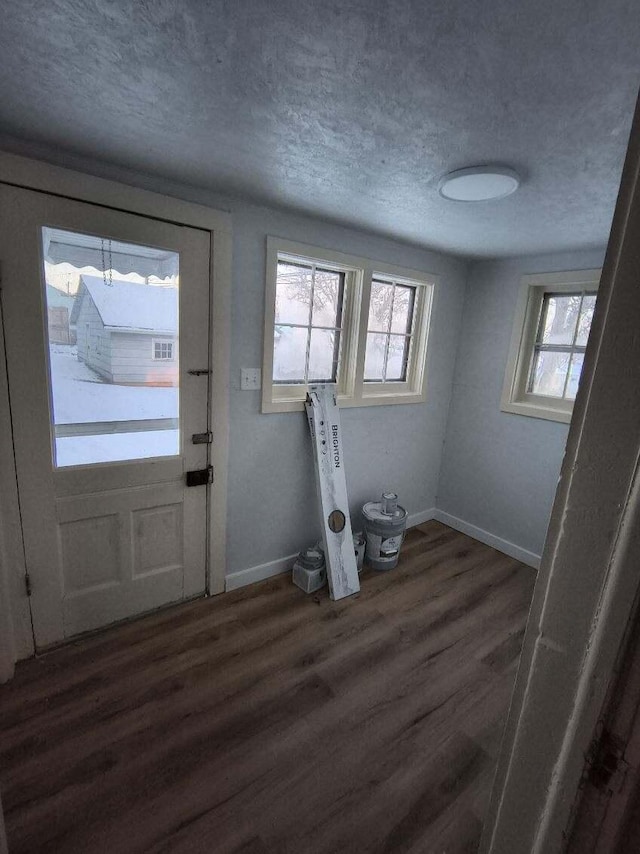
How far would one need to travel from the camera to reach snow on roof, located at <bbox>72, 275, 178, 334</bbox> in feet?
5.52

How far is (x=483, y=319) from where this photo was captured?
303 cm

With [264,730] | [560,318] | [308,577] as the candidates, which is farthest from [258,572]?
[560,318]

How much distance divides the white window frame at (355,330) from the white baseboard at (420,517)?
3.33 feet

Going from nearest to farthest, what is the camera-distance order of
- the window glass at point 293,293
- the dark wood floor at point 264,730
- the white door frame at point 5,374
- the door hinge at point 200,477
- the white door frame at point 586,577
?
the white door frame at point 586,577 → the dark wood floor at point 264,730 → the white door frame at point 5,374 → the door hinge at point 200,477 → the window glass at point 293,293

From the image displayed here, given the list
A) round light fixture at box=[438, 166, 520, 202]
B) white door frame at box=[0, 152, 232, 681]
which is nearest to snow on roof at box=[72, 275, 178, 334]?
white door frame at box=[0, 152, 232, 681]

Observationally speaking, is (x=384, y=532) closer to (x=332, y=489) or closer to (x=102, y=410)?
(x=332, y=489)

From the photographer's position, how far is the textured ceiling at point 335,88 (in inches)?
31.9

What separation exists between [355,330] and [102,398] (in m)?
1.56

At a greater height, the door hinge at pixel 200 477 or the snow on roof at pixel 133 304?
the snow on roof at pixel 133 304

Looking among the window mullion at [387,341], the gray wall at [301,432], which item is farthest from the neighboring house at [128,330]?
the window mullion at [387,341]

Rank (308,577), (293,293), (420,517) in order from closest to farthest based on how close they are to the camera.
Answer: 1. (293,293)
2. (308,577)
3. (420,517)

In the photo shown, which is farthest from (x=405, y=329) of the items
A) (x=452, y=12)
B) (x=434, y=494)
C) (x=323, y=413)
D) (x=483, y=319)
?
(x=452, y=12)

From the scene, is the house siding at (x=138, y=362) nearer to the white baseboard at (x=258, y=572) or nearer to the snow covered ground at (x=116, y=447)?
the snow covered ground at (x=116, y=447)

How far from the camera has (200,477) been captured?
2.12m
